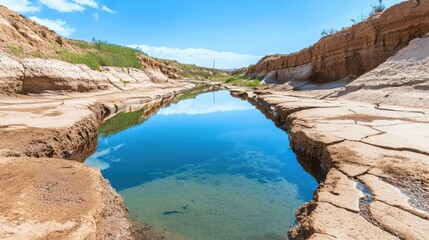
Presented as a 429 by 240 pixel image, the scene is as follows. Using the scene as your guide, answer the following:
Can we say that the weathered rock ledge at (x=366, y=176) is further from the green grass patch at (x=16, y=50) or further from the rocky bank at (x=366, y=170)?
the green grass patch at (x=16, y=50)

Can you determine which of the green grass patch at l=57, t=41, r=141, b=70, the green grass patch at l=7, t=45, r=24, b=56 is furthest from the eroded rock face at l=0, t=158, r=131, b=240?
the green grass patch at l=57, t=41, r=141, b=70

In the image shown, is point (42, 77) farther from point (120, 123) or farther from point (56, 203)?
point (56, 203)

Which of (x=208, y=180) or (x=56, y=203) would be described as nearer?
(x=56, y=203)

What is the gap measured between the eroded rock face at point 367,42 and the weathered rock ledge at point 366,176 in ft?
17.7

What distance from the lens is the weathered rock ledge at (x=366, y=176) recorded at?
163 centimetres

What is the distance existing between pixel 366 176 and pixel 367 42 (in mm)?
9762

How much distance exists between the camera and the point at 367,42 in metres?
10.4

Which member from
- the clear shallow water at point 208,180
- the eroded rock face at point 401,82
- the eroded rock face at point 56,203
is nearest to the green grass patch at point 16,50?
the clear shallow water at point 208,180

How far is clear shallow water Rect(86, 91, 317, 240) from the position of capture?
2408mm

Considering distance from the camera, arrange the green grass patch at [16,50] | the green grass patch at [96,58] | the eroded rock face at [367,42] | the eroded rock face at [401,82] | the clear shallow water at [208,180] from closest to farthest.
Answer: the clear shallow water at [208,180] → the eroded rock face at [401,82] → the eroded rock face at [367,42] → the green grass patch at [16,50] → the green grass patch at [96,58]

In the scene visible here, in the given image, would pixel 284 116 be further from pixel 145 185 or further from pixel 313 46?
pixel 313 46

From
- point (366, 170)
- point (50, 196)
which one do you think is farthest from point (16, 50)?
point (366, 170)

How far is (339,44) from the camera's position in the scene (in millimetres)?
12094

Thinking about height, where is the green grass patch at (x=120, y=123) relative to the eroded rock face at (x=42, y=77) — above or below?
below
